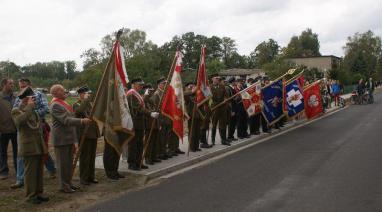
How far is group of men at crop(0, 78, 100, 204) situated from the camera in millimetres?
7691

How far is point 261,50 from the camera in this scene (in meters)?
128

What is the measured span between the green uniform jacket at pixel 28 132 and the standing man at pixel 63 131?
16.4 inches

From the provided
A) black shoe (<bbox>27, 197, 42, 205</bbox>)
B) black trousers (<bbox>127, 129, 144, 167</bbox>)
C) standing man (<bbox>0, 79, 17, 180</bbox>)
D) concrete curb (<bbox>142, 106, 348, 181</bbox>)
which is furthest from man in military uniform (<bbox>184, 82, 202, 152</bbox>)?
black shoe (<bbox>27, 197, 42, 205</bbox>)

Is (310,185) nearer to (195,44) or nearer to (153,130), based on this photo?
(153,130)

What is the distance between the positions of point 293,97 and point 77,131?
1029 centimetres

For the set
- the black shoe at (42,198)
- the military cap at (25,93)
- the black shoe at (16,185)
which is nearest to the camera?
Result: the military cap at (25,93)

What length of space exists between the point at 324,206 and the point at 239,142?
763cm

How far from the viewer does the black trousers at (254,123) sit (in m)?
16.7

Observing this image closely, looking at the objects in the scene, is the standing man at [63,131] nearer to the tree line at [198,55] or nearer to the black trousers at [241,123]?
the black trousers at [241,123]

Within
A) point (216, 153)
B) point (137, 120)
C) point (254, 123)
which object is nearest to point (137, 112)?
point (137, 120)

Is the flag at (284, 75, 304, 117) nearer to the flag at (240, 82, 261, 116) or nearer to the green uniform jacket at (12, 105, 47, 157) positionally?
the flag at (240, 82, 261, 116)

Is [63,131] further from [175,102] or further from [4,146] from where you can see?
[175,102]

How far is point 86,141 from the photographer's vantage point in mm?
9219

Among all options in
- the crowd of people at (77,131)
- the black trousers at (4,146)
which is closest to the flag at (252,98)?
the crowd of people at (77,131)
